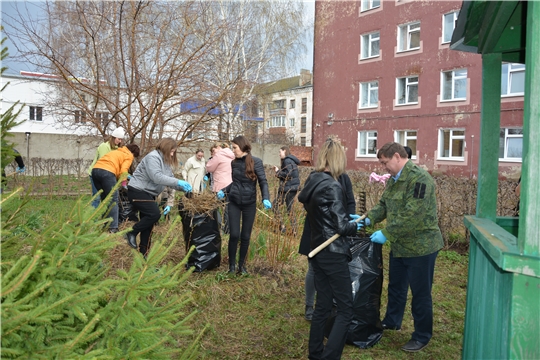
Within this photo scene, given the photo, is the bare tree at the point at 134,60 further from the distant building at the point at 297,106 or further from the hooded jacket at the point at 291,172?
the distant building at the point at 297,106

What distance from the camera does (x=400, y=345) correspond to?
373 centimetres

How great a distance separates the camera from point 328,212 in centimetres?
317

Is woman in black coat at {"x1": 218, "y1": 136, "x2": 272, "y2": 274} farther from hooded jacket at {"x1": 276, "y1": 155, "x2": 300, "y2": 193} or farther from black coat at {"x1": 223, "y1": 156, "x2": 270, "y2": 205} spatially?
hooded jacket at {"x1": 276, "y1": 155, "x2": 300, "y2": 193}

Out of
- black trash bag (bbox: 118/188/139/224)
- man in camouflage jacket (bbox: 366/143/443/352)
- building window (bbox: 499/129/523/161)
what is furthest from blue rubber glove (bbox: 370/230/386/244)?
building window (bbox: 499/129/523/161)

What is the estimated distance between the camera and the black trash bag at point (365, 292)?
3.61 m

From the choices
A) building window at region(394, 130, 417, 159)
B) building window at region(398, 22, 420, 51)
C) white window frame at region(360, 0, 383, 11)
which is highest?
white window frame at region(360, 0, 383, 11)

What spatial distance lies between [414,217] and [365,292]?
2.42 ft

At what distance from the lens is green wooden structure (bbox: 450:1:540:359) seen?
1376mm

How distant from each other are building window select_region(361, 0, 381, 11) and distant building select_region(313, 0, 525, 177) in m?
0.05

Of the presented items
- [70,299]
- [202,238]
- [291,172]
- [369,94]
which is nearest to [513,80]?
[369,94]

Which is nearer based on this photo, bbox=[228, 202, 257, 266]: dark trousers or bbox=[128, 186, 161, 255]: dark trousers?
bbox=[228, 202, 257, 266]: dark trousers

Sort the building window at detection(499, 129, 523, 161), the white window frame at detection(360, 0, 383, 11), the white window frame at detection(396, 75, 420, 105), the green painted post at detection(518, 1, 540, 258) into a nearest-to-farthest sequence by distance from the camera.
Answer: the green painted post at detection(518, 1, 540, 258) < the building window at detection(499, 129, 523, 161) < the white window frame at detection(396, 75, 420, 105) < the white window frame at detection(360, 0, 383, 11)

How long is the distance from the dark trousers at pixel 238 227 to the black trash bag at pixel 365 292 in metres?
1.67

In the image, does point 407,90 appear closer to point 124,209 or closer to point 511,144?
point 511,144
